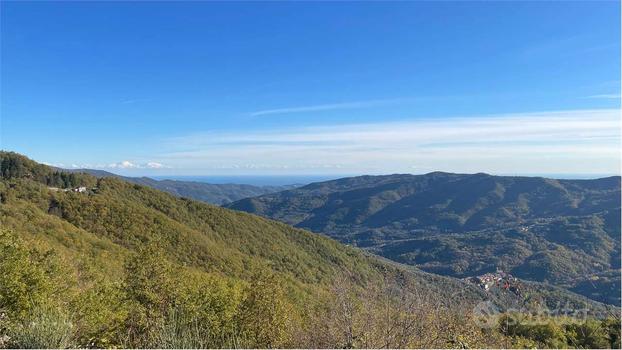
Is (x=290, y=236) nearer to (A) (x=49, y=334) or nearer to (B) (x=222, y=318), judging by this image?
(B) (x=222, y=318)

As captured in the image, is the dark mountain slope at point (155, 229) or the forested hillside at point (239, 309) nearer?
the forested hillside at point (239, 309)

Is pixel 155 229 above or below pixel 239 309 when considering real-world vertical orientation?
below

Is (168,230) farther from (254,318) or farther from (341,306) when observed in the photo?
(341,306)

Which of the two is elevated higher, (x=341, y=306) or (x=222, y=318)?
(x=341, y=306)

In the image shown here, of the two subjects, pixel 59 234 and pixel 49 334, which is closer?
pixel 49 334

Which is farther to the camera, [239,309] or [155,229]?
[155,229]

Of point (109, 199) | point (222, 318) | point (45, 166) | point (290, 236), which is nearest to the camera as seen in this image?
point (222, 318)

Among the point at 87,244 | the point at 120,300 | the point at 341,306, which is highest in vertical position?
the point at 341,306

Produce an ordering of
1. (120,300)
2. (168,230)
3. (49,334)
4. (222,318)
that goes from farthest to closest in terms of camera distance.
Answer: (168,230), (222,318), (120,300), (49,334)

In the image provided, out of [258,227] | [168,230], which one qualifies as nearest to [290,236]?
[258,227]

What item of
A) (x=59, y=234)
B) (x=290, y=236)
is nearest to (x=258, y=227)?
(x=290, y=236)

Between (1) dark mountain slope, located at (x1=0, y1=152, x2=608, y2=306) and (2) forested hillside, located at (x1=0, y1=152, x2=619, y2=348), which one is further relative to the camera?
(1) dark mountain slope, located at (x1=0, y1=152, x2=608, y2=306)
